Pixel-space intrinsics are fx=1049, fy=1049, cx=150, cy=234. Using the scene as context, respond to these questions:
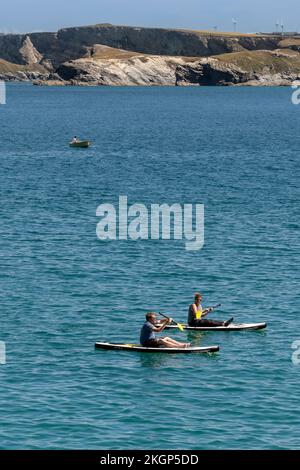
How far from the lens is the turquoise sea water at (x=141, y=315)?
42281mm

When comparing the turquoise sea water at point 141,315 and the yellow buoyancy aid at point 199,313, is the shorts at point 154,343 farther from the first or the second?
the yellow buoyancy aid at point 199,313

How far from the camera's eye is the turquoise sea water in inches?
1665

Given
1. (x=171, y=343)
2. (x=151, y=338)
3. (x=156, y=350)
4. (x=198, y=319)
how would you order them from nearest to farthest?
(x=151, y=338)
(x=156, y=350)
(x=171, y=343)
(x=198, y=319)

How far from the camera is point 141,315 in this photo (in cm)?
5853

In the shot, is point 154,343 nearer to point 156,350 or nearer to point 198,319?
point 156,350

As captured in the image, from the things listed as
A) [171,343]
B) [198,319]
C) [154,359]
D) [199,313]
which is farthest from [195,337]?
[154,359]

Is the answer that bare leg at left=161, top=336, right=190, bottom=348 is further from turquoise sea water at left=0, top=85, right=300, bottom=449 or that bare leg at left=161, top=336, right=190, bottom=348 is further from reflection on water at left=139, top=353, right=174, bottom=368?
turquoise sea water at left=0, top=85, right=300, bottom=449

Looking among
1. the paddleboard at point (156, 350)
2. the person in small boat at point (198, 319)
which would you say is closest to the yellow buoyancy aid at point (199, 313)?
the person in small boat at point (198, 319)

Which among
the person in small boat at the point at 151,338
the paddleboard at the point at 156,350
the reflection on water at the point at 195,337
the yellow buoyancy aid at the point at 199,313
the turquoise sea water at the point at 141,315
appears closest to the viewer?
the turquoise sea water at the point at 141,315

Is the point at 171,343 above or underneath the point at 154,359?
above

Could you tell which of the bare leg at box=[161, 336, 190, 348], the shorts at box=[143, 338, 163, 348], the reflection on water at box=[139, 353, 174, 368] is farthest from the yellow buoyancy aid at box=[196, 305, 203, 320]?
the shorts at box=[143, 338, 163, 348]

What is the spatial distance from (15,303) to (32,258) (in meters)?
12.4
